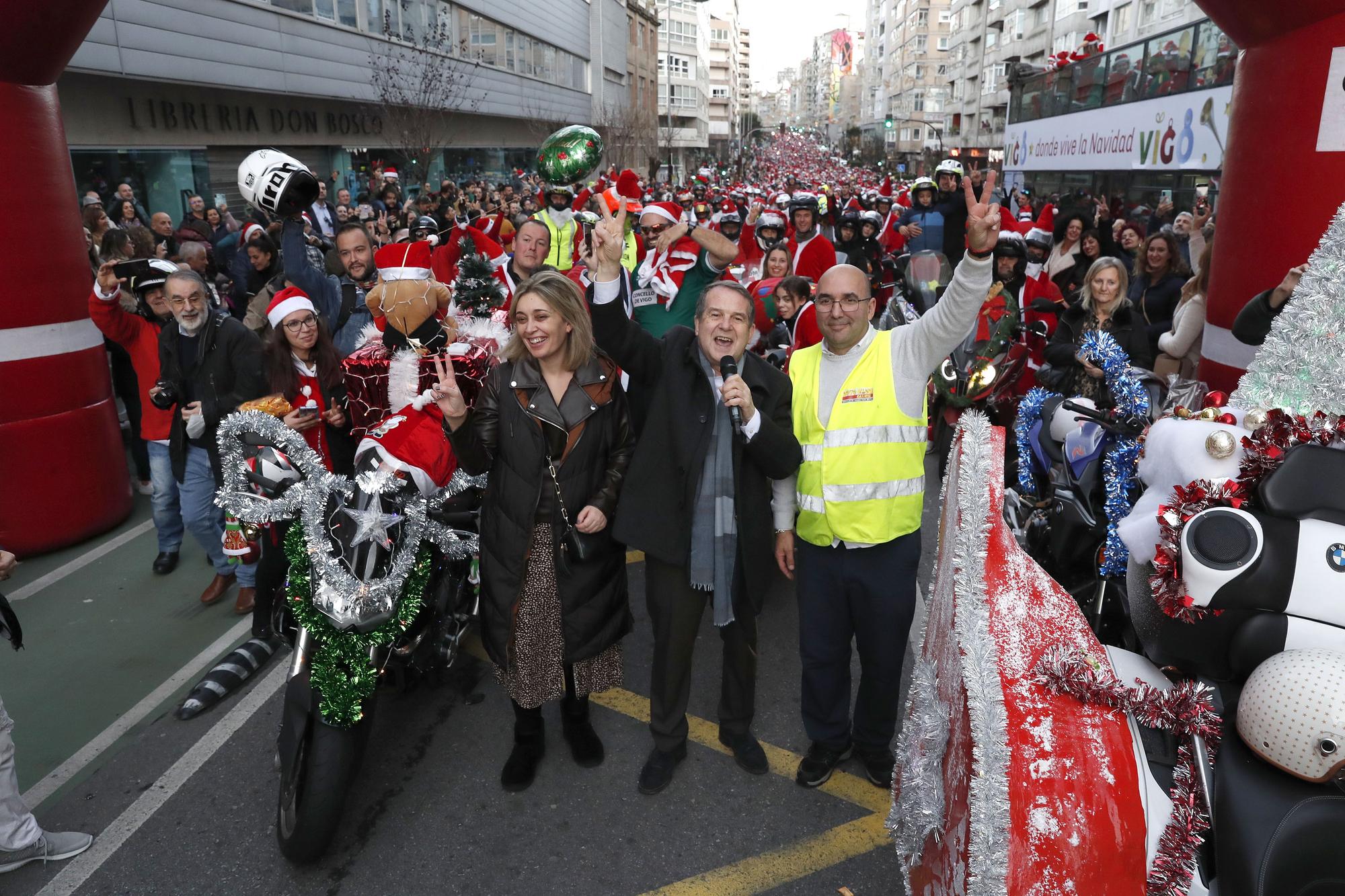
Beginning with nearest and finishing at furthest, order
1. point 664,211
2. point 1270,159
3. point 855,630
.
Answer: point 855,630 → point 1270,159 → point 664,211

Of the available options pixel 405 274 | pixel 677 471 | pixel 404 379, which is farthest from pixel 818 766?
pixel 405 274

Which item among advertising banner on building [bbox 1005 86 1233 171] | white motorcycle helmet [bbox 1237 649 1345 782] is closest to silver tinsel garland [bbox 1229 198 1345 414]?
white motorcycle helmet [bbox 1237 649 1345 782]

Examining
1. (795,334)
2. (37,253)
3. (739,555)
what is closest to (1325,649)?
(739,555)

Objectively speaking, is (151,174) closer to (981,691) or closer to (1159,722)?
(981,691)

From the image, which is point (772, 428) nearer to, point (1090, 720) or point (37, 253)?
point (1090, 720)

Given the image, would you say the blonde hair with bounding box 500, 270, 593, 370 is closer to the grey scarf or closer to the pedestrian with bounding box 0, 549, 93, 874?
the grey scarf

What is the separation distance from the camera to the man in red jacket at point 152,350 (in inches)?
203

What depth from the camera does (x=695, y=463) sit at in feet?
10.3

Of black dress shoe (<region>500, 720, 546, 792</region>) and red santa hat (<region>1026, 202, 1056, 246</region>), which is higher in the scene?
red santa hat (<region>1026, 202, 1056, 246</region>)

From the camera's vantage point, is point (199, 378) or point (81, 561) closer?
point (199, 378)

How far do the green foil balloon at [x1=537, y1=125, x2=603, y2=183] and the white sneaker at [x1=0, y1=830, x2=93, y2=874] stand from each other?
4.24m

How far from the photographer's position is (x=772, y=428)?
2963 millimetres

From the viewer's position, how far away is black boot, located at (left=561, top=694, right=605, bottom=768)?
360 cm

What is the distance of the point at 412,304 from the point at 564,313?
38.6 inches
